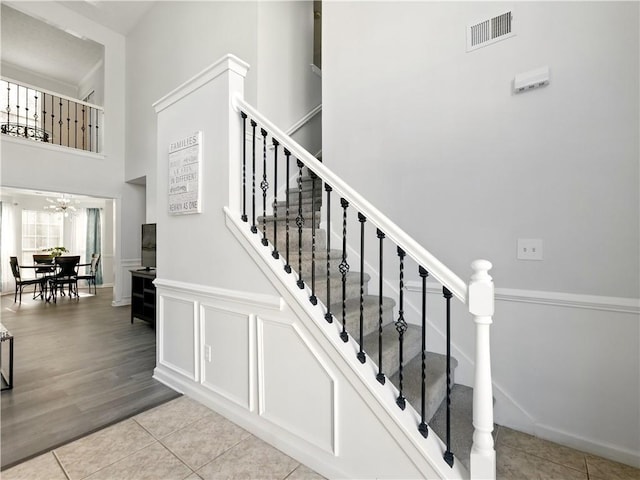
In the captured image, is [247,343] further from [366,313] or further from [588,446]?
[588,446]

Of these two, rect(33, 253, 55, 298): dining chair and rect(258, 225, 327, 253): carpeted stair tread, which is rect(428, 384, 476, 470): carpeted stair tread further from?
rect(33, 253, 55, 298): dining chair

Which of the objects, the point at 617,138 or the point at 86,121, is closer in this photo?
the point at 617,138

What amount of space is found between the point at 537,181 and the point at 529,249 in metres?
0.43

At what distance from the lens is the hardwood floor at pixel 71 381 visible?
2027 millimetres

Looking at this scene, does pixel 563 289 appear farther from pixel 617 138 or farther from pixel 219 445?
pixel 219 445

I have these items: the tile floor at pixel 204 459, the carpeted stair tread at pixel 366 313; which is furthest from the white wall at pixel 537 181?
the carpeted stair tread at pixel 366 313

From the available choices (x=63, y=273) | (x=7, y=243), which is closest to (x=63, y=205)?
(x=7, y=243)

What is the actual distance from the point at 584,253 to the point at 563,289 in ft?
0.79

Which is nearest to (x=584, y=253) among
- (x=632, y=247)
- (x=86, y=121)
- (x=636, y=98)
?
(x=632, y=247)

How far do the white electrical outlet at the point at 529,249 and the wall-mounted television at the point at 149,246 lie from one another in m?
4.52

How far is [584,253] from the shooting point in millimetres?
1849

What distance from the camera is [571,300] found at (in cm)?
187

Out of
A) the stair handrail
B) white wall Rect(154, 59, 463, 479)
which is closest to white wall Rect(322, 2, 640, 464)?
the stair handrail

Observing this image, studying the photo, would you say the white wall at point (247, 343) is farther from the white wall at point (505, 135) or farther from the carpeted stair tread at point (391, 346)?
the white wall at point (505, 135)
